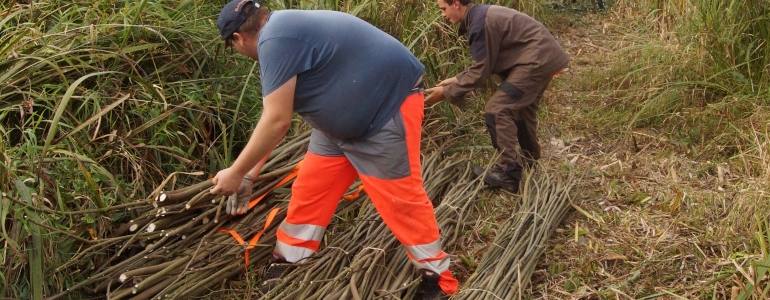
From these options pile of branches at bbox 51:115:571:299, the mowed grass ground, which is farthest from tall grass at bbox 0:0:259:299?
the mowed grass ground

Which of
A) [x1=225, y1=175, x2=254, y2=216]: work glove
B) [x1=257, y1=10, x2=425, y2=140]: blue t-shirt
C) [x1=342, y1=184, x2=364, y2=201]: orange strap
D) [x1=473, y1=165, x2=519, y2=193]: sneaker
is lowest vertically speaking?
[x1=473, y1=165, x2=519, y2=193]: sneaker

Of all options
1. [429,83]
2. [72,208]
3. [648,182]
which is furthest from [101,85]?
[648,182]

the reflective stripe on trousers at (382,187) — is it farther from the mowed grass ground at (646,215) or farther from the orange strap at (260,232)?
the mowed grass ground at (646,215)

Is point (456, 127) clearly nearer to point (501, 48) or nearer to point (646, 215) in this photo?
point (501, 48)

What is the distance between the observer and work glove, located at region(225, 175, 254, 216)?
3158mm

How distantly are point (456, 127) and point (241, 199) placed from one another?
5.94 ft

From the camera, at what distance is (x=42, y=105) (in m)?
3.39

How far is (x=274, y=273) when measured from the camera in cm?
317

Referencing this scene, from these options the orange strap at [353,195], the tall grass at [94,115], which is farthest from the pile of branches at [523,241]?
the tall grass at [94,115]

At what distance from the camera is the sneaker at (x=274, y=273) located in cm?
310

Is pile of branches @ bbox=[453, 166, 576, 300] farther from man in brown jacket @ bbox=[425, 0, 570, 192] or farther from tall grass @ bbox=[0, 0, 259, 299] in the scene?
tall grass @ bbox=[0, 0, 259, 299]

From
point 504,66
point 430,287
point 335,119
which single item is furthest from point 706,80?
point 335,119

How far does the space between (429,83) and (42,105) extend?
2470 millimetres

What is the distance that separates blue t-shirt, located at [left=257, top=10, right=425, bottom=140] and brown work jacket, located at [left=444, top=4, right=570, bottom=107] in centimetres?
103
